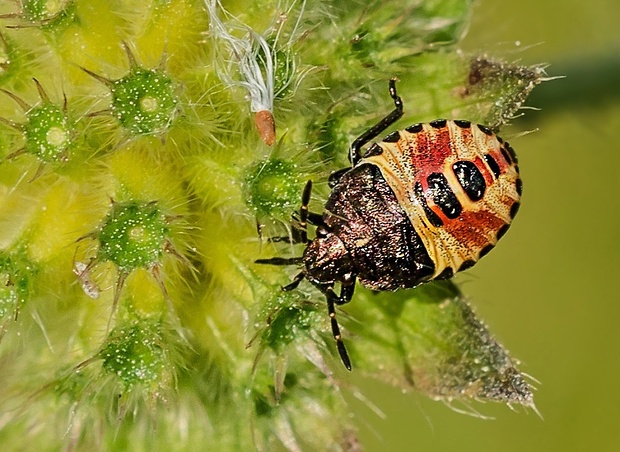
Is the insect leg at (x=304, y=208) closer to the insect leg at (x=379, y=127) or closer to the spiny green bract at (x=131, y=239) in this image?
the insect leg at (x=379, y=127)

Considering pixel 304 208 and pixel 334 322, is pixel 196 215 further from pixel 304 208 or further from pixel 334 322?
pixel 334 322

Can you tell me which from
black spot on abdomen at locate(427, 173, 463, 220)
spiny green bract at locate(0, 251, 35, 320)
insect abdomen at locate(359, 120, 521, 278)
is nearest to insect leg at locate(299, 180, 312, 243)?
insect abdomen at locate(359, 120, 521, 278)

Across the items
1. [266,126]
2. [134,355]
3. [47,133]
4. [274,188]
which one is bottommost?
[134,355]

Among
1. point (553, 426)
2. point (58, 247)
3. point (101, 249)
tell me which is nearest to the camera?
point (101, 249)

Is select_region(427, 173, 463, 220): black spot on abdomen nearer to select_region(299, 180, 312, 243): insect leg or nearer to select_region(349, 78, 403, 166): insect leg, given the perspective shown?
select_region(349, 78, 403, 166): insect leg

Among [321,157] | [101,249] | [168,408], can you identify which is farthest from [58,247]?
[321,157]

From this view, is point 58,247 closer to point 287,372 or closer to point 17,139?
point 17,139

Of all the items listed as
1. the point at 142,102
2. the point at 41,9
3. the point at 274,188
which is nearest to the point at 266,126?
the point at 274,188
